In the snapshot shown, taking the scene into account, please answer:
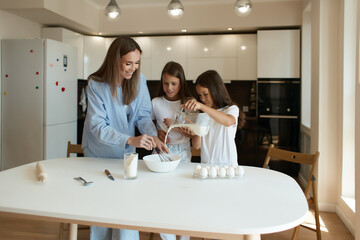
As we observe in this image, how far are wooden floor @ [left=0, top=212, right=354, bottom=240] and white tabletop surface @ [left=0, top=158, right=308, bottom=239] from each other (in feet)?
3.88

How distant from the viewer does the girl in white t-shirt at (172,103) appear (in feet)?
6.19

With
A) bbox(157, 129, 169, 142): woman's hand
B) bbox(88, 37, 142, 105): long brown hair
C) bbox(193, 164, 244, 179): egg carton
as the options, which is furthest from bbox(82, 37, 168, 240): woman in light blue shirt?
bbox(193, 164, 244, 179): egg carton

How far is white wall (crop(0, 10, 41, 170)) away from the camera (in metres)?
3.74

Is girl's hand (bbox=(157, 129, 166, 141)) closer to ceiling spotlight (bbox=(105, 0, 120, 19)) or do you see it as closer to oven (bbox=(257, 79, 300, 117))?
ceiling spotlight (bbox=(105, 0, 120, 19))

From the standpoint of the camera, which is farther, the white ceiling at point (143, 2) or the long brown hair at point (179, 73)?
the white ceiling at point (143, 2)

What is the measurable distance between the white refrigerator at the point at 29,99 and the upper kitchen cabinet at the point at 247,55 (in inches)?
98.7

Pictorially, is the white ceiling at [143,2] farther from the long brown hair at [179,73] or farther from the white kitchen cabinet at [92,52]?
the long brown hair at [179,73]

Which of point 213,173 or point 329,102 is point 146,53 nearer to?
point 329,102

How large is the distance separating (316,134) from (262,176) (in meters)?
1.82

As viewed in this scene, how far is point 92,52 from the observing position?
4848mm

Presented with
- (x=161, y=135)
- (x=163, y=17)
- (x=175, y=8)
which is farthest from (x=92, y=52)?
(x=161, y=135)

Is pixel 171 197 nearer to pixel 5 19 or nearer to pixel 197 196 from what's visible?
pixel 197 196

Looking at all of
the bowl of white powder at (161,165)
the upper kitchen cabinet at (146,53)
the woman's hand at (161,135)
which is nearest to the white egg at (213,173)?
the bowl of white powder at (161,165)

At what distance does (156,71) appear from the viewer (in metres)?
4.80
